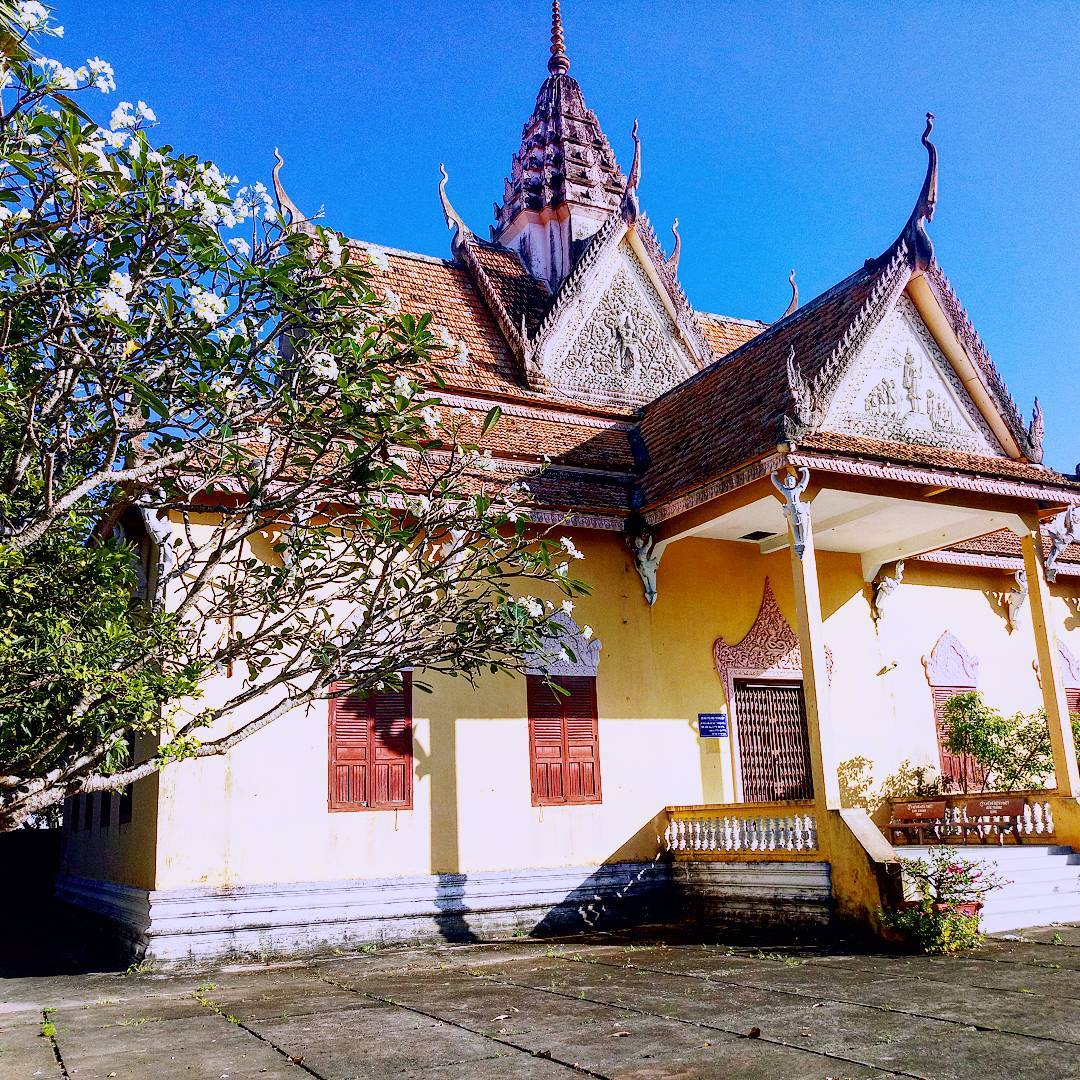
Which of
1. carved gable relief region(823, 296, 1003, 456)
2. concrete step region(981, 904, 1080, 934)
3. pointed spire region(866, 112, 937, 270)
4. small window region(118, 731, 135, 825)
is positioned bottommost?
concrete step region(981, 904, 1080, 934)

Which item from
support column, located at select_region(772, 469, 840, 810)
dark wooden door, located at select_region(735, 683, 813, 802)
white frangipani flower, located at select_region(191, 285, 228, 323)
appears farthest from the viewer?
dark wooden door, located at select_region(735, 683, 813, 802)

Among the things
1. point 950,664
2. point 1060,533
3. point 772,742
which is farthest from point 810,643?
point 1060,533

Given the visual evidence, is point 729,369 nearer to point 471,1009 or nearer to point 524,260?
point 524,260

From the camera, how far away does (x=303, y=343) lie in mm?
5020

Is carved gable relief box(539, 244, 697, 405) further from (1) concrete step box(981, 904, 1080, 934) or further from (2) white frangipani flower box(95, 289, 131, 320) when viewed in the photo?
(2) white frangipani flower box(95, 289, 131, 320)

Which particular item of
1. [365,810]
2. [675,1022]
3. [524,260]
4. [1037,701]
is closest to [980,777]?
[1037,701]

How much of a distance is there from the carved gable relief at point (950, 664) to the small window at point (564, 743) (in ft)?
14.6

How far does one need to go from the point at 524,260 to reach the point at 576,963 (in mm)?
10340

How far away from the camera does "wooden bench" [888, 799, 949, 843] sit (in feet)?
35.5

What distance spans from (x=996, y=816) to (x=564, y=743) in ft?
14.0

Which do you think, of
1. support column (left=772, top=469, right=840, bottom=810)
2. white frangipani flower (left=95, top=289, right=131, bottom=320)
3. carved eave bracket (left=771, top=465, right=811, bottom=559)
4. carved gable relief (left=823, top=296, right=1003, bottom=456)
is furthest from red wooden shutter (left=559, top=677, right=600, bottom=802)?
white frangipani flower (left=95, top=289, right=131, bottom=320)

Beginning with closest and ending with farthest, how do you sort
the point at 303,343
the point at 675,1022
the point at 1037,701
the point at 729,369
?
the point at 303,343 < the point at 675,1022 < the point at 729,369 < the point at 1037,701

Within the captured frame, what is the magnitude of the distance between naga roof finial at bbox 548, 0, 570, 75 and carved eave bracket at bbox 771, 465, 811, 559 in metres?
10.5

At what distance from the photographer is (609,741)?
10766 mm
